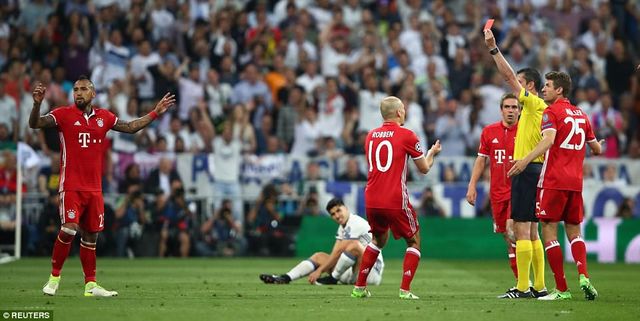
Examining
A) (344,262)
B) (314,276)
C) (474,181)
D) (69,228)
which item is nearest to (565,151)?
(474,181)

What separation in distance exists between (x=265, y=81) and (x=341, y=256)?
1227cm

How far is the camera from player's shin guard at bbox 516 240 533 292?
595 inches

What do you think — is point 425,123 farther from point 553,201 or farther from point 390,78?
point 553,201

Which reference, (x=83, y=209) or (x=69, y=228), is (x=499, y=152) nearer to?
(x=83, y=209)

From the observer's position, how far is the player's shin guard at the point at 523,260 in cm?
1512

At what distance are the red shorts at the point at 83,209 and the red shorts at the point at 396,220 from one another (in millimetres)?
3342

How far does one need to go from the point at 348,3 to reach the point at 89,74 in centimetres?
720

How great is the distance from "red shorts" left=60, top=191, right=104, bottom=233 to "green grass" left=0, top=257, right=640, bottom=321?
3.00ft

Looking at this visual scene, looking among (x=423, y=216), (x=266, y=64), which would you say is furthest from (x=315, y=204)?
(x=266, y=64)

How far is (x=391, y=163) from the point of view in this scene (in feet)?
47.8

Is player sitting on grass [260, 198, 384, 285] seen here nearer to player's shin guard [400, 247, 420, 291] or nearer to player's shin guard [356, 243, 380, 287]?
player's shin guard [356, 243, 380, 287]

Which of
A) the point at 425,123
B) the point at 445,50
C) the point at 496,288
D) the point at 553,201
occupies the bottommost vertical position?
the point at 496,288

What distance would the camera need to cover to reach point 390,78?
3056 centimetres

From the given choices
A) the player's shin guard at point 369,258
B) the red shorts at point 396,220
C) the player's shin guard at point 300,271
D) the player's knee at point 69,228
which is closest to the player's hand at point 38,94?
the player's knee at point 69,228
